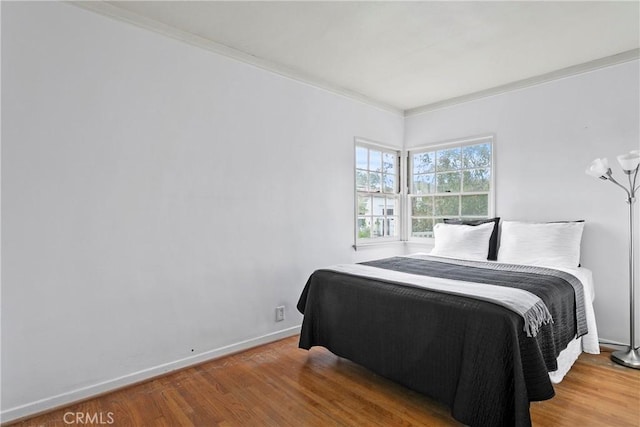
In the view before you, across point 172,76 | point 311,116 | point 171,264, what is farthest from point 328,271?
point 172,76

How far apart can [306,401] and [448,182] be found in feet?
10.2

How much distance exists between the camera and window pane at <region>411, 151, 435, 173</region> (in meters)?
4.43

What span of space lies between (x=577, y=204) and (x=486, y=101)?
1.42m

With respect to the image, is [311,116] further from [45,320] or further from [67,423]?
[67,423]

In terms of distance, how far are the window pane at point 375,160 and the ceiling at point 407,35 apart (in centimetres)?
97

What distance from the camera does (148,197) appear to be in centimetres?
246

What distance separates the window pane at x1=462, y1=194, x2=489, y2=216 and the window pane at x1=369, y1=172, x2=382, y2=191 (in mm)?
1011

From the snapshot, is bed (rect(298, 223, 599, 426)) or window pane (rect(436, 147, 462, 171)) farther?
window pane (rect(436, 147, 462, 171))

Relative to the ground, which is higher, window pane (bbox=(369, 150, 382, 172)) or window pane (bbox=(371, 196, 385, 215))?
window pane (bbox=(369, 150, 382, 172))

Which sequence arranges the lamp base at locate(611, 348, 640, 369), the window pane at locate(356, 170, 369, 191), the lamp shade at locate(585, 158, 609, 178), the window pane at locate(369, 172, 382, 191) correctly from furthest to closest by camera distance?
the window pane at locate(369, 172, 382, 191) < the window pane at locate(356, 170, 369, 191) < the lamp shade at locate(585, 158, 609, 178) < the lamp base at locate(611, 348, 640, 369)

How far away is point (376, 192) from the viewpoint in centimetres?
433

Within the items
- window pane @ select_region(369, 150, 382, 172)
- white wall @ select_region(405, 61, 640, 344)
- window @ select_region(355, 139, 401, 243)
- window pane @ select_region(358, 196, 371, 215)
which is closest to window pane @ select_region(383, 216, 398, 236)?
window @ select_region(355, 139, 401, 243)

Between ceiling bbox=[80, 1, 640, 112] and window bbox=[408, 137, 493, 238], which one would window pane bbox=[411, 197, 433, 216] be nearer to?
window bbox=[408, 137, 493, 238]

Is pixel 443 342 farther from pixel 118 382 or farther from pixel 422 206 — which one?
pixel 422 206
